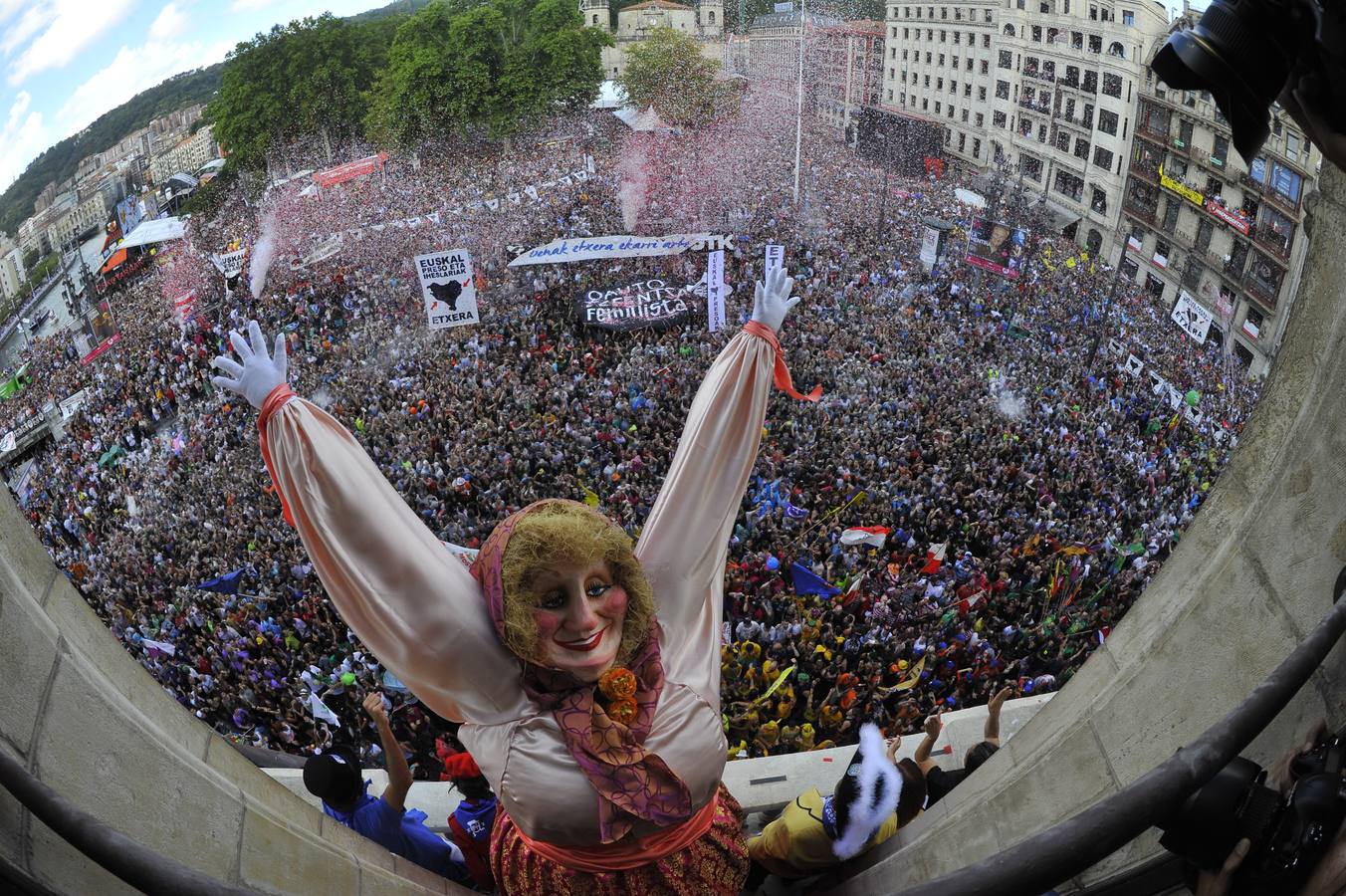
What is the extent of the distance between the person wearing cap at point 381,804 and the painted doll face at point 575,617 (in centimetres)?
87

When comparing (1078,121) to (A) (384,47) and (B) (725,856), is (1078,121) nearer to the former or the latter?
(A) (384,47)

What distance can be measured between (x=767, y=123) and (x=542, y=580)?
57.4 ft

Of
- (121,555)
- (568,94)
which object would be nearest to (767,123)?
(568,94)

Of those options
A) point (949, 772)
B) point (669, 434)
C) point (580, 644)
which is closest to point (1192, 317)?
point (669, 434)

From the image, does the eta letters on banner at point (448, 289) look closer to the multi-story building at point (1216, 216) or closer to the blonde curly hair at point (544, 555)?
the multi-story building at point (1216, 216)

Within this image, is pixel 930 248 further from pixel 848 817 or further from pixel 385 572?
pixel 385 572

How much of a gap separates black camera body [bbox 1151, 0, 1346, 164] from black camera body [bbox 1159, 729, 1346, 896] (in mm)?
863

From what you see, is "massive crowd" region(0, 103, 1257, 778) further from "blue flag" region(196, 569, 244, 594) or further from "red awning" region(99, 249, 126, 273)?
"red awning" region(99, 249, 126, 273)

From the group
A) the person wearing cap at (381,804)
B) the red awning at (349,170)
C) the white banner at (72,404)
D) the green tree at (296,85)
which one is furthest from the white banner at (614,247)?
→ the person wearing cap at (381,804)

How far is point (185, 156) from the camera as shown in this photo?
15.7m

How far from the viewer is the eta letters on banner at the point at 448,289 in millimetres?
13016

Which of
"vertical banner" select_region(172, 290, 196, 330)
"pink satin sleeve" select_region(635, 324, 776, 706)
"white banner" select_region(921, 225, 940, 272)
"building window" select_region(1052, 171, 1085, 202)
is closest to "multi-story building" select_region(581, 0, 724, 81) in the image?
"white banner" select_region(921, 225, 940, 272)

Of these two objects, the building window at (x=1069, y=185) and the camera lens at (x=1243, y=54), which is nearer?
the camera lens at (x=1243, y=54)

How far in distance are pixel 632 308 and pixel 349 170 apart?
7.11 metres
